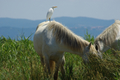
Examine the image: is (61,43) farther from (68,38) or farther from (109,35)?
(109,35)

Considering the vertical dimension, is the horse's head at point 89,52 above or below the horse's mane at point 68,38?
below

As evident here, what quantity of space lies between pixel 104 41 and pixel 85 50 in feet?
3.19

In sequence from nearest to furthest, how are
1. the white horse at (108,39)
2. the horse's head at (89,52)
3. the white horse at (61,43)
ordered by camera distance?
the horse's head at (89,52) < the white horse at (61,43) < the white horse at (108,39)

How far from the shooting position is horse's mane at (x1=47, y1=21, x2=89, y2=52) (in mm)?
4082

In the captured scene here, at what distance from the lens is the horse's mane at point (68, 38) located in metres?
4.08

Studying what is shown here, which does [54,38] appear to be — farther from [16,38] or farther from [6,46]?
[16,38]

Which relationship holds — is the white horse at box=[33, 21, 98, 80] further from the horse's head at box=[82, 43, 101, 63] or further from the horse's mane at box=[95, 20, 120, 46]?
the horse's mane at box=[95, 20, 120, 46]

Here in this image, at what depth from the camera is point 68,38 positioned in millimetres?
4121

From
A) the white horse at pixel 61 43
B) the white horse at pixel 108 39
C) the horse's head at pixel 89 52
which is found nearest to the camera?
the horse's head at pixel 89 52

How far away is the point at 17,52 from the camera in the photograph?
6305mm

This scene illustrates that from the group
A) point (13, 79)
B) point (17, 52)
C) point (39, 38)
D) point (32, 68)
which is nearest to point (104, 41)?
point (39, 38)

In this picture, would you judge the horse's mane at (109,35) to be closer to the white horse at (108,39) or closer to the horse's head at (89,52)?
the white horse at (108,39)

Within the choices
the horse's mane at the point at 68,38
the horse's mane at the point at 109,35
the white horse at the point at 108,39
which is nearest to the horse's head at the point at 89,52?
the horse's mane at the point at 68,38

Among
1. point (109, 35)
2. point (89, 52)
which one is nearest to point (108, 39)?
point (109, 35)
